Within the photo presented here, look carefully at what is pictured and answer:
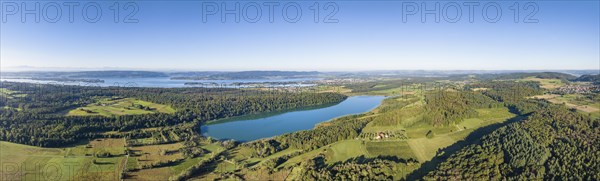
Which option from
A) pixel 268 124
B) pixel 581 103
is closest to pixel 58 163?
pixel 268 124

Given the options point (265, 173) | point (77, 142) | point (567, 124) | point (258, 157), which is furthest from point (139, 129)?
point (567, 124)

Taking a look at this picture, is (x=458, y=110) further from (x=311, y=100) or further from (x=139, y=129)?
(x=139, y=129)

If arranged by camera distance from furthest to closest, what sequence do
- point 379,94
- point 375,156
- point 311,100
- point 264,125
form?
1. point 379,94
2. point 311,100
3. point 264,125
4. point 375,156

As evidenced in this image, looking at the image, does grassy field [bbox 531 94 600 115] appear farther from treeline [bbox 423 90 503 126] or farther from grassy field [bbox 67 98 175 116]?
grassy field [bbox 67 98 175 116]

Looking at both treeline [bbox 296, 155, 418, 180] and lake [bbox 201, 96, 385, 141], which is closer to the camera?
treeline [bbox 296, 155, 418, 180]

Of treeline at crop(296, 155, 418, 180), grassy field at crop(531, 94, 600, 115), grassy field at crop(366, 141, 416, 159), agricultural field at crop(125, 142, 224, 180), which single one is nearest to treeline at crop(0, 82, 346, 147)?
agricultural field at crop(125, 142, 224, 180)

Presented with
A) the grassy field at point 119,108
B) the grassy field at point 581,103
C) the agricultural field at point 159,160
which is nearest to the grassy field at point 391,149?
the agricultural field at point 159,160
